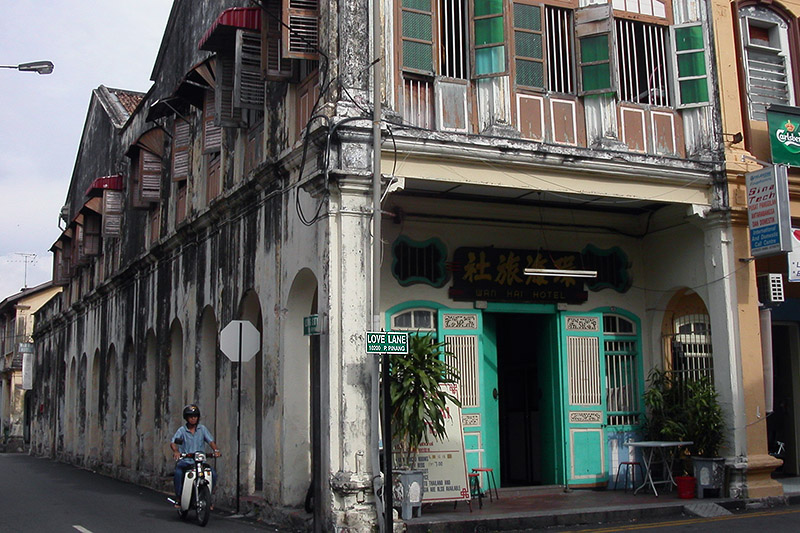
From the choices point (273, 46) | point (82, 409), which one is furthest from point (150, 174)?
point (82, 409)

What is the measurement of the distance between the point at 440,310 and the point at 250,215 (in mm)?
3469

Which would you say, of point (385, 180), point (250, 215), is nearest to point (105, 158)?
point (250, 215)

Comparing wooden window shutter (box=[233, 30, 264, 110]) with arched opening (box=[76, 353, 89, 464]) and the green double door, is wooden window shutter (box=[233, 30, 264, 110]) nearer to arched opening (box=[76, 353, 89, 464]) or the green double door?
the green double door

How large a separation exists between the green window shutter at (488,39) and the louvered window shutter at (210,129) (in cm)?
582

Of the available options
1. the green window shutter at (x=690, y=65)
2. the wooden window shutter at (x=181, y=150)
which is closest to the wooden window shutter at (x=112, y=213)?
the wooden window shutter at (x=181, y=150)

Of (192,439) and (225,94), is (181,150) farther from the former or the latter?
(192,439)

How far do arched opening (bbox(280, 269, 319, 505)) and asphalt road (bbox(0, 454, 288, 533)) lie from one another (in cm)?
71

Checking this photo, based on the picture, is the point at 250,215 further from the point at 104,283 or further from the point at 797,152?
the point at 104,283

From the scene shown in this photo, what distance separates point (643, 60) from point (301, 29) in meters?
5.46

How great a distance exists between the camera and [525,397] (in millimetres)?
15297

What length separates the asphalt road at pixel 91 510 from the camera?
39.5 feet

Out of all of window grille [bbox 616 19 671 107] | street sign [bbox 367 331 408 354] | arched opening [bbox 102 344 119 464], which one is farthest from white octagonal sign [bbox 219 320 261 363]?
arched opening [bbox 102 344 119 464]

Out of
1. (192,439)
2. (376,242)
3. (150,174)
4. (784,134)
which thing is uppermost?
(150,174)

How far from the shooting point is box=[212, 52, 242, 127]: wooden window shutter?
1500 centimetres
